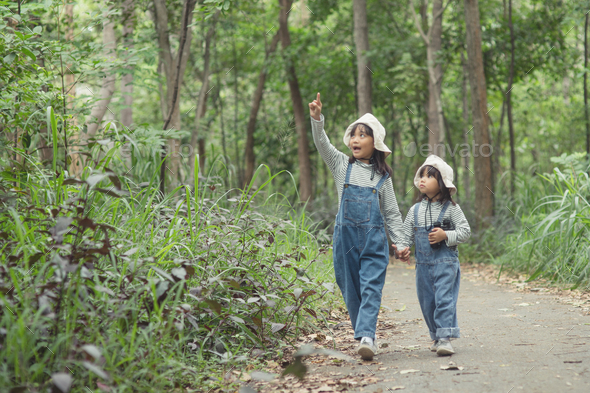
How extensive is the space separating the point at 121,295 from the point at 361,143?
6.14 ft

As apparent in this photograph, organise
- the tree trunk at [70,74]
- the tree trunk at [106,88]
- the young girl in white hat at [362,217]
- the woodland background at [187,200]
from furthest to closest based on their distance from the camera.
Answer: the tree trunk at [106,88]
the tree trunk at [70,74]
the young girl in white hat at [362,217]
the woodland background at [187,200]

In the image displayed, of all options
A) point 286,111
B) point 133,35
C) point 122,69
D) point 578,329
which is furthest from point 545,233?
point 286,111

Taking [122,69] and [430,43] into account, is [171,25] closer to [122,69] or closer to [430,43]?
[122,69]

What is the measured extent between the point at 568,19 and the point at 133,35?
25.8ft

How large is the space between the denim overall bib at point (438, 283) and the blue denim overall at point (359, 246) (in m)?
0.26

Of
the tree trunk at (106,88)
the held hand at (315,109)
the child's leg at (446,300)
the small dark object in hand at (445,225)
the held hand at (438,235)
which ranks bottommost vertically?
the child's leg at (446,300)

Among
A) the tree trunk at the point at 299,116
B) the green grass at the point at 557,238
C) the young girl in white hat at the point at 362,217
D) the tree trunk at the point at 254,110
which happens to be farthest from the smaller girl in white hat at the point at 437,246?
the tree trunk at the point at 254,110

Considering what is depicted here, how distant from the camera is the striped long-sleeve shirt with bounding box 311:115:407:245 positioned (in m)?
3.58

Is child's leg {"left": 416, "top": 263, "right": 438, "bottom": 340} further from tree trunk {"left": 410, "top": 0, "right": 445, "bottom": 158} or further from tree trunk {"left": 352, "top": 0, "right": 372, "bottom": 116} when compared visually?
tree trunk {"left": 352, "top": 0, "right": 372, "bottom": 116}

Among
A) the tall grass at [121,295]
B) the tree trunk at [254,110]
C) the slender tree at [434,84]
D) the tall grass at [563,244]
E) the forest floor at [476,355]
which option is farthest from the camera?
the tree trunk at [254,110]

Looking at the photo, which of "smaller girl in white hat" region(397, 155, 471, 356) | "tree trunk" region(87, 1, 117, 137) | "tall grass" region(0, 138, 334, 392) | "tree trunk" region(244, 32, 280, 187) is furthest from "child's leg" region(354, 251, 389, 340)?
"tree trunk" region(244, 32, 280, 187)

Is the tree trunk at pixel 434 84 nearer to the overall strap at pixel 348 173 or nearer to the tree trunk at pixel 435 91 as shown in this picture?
the tree trunk at pixel 435 91

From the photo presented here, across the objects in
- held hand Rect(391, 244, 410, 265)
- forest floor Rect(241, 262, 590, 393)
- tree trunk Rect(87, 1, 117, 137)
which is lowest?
forest floor Rect(241, 262, 590, 393)

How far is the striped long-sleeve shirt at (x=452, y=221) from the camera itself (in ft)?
11.2
